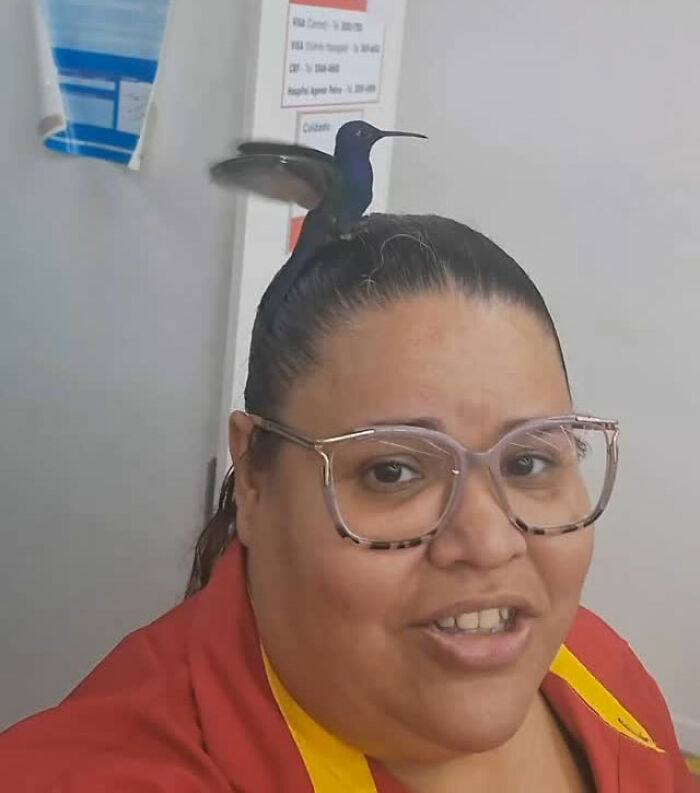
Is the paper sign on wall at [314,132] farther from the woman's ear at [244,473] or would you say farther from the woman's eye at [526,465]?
the woman's eye at [526,465]

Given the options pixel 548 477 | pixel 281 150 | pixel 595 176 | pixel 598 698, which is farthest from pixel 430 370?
pixel 595 176

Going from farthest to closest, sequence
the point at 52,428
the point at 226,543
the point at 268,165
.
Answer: the point at 52,428, the point at 226,543, the point at 268,165

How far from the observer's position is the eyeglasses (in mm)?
825

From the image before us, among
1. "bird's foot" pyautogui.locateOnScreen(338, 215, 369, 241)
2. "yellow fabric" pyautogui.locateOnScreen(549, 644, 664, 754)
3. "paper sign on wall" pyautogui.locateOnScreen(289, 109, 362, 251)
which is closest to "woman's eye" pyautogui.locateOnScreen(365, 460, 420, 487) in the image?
"bird's foot" pyautogui.locateOnScreen(338, 215, 369, 241)

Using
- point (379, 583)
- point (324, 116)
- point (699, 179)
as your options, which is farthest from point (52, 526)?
point (699, 179)

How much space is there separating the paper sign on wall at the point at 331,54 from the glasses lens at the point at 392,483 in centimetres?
81

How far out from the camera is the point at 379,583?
809 mm

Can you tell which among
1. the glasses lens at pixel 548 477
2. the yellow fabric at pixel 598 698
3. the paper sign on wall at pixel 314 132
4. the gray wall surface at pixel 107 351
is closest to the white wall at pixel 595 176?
the paper sign on wall at pixel 314 132

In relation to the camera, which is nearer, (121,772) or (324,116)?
(121,772)

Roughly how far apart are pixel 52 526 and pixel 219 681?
97 cm

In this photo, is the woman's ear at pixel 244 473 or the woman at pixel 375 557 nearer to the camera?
the woman at pixel 375 557

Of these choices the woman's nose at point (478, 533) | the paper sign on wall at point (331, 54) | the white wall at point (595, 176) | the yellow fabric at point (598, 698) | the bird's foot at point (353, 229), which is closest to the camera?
the woman's nose at point (478, 533)

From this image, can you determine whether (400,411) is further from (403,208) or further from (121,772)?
(403,208)

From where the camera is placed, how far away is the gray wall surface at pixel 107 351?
1.54m
